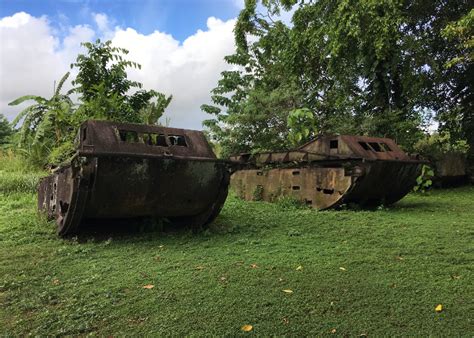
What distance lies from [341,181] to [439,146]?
8119mm

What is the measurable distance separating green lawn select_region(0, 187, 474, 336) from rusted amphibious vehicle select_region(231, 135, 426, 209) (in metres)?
1.66

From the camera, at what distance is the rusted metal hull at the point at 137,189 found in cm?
470

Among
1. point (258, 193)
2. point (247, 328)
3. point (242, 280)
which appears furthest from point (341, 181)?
point (247, 328)

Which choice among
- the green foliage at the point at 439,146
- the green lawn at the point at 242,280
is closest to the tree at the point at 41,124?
the green lawn at the point at 242,280

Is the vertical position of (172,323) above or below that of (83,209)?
below

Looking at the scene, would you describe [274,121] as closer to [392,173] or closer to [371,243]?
[392,173]

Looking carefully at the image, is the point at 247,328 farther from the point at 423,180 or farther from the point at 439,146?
the point at 439,146

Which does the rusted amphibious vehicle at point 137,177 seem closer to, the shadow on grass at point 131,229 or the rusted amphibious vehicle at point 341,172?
the shadow on grass at point 131,229

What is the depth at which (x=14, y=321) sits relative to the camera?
2795 millimetres

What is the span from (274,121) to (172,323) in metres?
12.0

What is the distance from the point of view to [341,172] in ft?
25.5

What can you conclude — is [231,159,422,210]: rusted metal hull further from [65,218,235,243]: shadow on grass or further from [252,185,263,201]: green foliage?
[65,218,235,243]: shadow on grass

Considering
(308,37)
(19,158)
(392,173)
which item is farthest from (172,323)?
(19,158)

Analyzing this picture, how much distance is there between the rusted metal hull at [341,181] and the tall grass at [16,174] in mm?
5811
